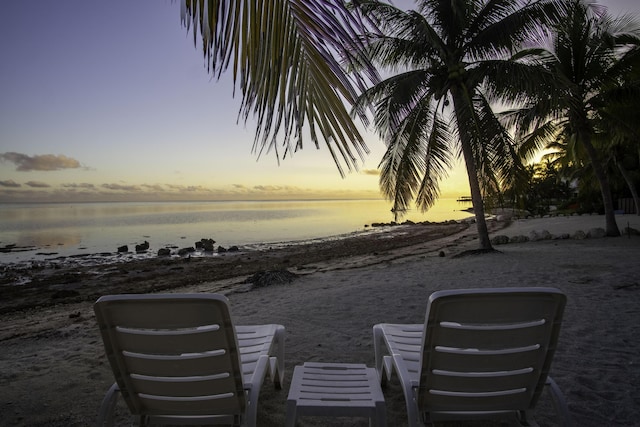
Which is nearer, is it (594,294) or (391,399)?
(391,399)

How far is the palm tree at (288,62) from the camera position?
1.29 m

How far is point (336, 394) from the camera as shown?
6.00 ft

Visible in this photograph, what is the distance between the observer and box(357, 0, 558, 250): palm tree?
8.97m

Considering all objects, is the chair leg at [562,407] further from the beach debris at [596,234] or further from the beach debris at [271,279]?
the beach debris at [596,234]

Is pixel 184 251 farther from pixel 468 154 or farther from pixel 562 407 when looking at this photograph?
pixel 562 407

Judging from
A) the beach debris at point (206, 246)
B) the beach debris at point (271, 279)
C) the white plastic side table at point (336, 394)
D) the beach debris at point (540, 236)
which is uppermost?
the white plastic side table at point (336, 394)

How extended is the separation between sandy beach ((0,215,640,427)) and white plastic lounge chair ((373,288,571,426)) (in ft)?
2.03

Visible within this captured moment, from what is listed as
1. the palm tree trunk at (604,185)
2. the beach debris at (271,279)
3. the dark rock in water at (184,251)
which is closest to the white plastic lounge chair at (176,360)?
the beach debris at (271,279)

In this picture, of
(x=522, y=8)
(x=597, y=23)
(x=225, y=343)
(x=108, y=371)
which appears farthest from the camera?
(x=597, y=23)

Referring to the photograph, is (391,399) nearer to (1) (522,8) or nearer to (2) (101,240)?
(1) (522,8)

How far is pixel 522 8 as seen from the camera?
9.00 m

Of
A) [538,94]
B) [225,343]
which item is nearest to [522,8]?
[538,94]

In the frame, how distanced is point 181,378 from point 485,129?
361 inches

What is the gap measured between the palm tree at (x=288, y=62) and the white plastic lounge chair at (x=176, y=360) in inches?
30.9
